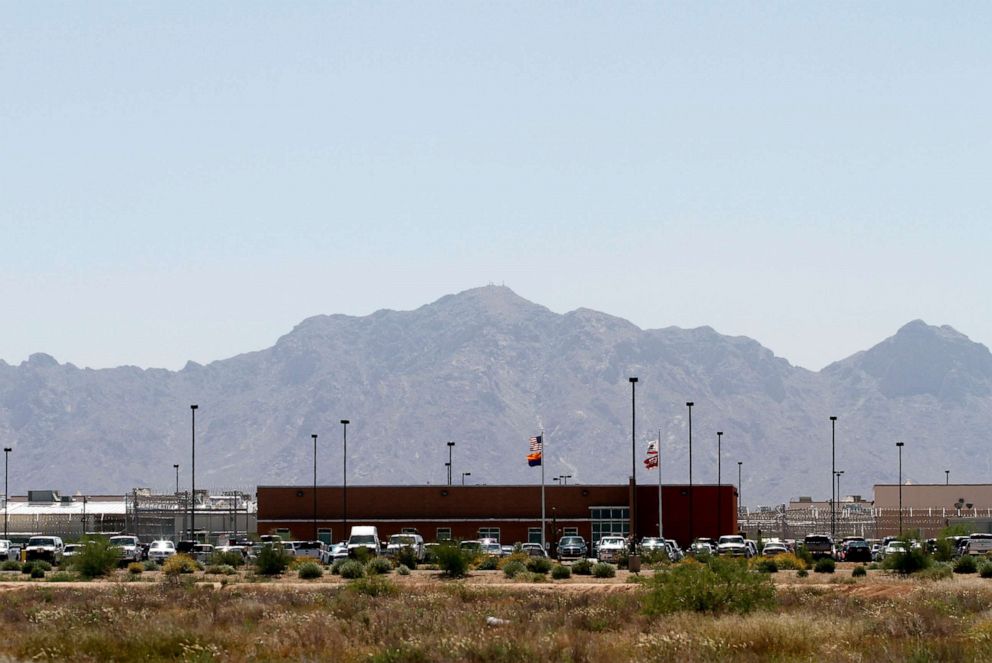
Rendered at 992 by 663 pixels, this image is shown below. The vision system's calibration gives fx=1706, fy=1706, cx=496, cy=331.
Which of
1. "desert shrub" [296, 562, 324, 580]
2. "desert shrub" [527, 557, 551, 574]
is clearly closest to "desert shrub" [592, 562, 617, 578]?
"desert shrub" [527, 557, 551, 574]


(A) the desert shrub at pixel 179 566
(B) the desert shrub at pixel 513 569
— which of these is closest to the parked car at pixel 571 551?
(B) the desert shrub at pixel 513 569

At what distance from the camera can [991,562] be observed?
2692 inches

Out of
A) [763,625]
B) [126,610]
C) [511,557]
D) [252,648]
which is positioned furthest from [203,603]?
[511,557]

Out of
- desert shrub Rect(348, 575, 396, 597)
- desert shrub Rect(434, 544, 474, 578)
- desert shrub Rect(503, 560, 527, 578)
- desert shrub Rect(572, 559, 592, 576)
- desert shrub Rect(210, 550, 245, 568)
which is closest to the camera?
desert shrub Rect(348, 575, 396, 597)

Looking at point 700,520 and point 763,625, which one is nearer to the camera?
point 763,625

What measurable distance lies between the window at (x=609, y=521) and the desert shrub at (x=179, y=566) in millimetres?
39286

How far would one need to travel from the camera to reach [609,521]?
4363 inches

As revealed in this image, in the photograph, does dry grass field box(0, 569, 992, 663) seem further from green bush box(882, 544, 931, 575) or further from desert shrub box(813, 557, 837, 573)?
desert shrub box(813, 557, 837, 573)

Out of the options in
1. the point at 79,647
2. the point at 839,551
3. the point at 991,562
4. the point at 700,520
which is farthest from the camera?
the point at 700,520

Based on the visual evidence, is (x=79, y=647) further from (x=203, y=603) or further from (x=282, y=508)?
(x=282, y=508)

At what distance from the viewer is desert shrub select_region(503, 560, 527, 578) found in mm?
67188

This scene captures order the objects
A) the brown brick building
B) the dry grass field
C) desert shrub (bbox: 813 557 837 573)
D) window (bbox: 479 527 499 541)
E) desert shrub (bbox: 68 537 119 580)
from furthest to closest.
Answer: window (bbox: 479 527 499 541), the brown brick building, desert shrub (bbox: 813 557 837 573), desert shrub (bbox: 68 537 119 580), the dry grass field

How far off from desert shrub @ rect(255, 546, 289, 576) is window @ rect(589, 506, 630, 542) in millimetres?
41760

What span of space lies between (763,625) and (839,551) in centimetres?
6986
